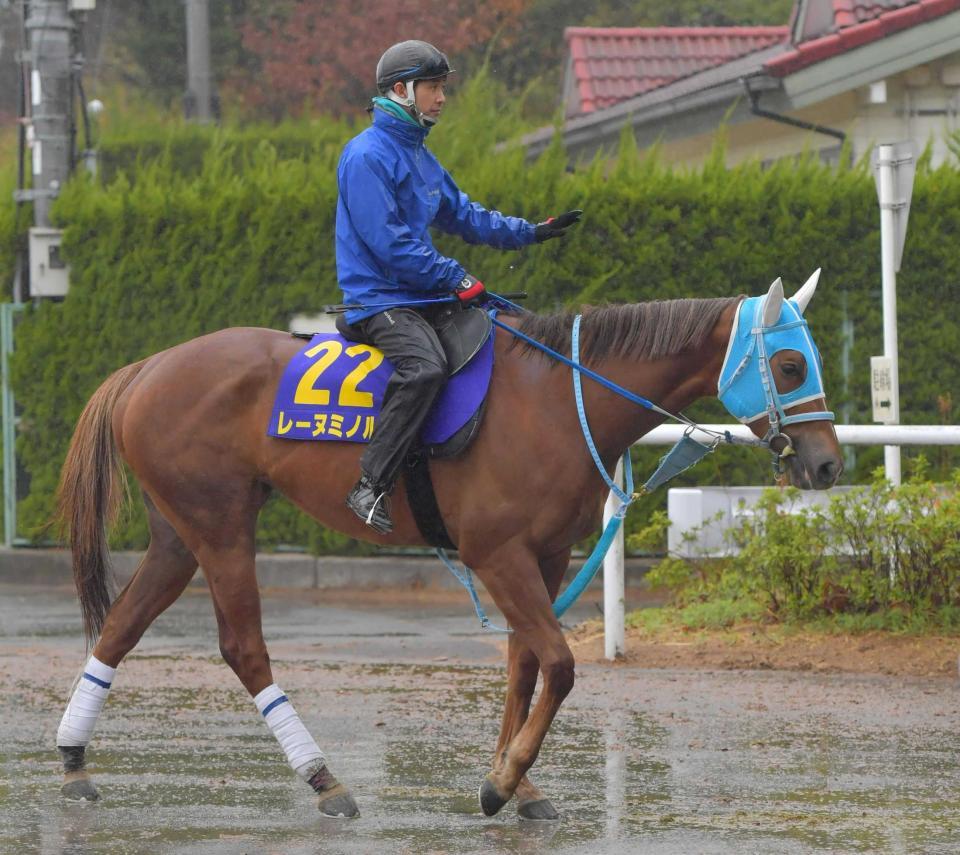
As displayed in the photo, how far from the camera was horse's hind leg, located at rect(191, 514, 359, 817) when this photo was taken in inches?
271

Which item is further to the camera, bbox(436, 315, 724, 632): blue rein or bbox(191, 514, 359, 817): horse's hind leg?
bbox(191, 514, 359, 817): horse's hind leg

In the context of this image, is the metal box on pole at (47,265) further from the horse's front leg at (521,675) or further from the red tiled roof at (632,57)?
the red tiled roof at (632,57)

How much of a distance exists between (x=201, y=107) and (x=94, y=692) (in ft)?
84.2

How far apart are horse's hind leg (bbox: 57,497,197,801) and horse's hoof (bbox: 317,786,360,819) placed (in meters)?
0.93

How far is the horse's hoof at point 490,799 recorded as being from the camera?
652 cm

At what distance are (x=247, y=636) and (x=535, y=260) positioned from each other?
7.65 metres

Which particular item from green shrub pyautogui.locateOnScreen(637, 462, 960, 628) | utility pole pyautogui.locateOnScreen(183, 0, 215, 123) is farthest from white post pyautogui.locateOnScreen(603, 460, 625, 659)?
utility pole pyautogui.locateOnScreen(183, 0, 215, 123)

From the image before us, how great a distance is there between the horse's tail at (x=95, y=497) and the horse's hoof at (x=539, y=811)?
2091 mm

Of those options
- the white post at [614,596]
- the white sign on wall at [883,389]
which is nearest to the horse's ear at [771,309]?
the white post at [614,596]

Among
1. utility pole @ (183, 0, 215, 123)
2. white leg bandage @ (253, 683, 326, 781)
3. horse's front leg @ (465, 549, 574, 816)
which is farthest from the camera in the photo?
utility pole @ (183, 0, 215, 123)

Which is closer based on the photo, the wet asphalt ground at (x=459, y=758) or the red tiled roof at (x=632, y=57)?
the wet asphalt ground at (x=459, y=758)

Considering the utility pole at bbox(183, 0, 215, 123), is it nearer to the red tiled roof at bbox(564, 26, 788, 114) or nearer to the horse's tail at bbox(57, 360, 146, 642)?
the red tiled roof at bbox(564, 26, 788, 114)

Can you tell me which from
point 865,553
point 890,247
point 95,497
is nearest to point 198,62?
point 890,247

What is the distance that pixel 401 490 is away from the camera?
6.92m
